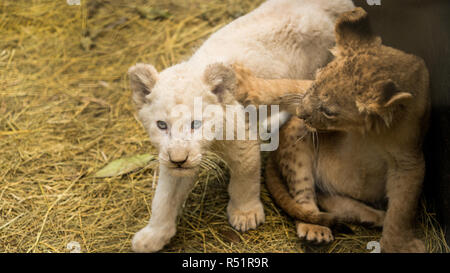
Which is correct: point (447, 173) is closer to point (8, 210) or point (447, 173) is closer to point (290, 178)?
point (290, 178)

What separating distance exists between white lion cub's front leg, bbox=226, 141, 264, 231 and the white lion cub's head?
0.34 meters

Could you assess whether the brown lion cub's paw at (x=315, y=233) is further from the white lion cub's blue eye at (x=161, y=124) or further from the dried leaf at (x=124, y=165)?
the dried leaf at (x=124, y=165)

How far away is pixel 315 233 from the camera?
8.76ft

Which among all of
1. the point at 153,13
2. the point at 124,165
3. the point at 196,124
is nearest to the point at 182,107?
the point at 196,124

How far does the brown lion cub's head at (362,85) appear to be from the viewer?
2174mm

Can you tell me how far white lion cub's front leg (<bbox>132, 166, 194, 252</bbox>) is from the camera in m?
2.73

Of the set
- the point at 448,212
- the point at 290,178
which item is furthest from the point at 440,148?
the point at 290,178

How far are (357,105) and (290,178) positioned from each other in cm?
87

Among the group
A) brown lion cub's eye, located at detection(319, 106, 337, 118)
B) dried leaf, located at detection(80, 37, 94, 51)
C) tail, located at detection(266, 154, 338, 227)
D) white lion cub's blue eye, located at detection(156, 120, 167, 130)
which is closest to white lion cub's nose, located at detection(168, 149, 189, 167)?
white lion cub's blue eye, located at detection(156, 120, 167, 130)

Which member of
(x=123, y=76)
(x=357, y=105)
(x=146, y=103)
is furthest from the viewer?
(x=123, y=76)

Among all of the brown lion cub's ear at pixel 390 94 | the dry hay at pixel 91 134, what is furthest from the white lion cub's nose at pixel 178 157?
the brown lion cub's ear at pixel 390 94

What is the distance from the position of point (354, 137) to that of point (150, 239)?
4.20 feet

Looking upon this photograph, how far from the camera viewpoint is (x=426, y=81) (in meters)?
2.29

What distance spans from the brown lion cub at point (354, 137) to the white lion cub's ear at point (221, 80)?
10 cm
